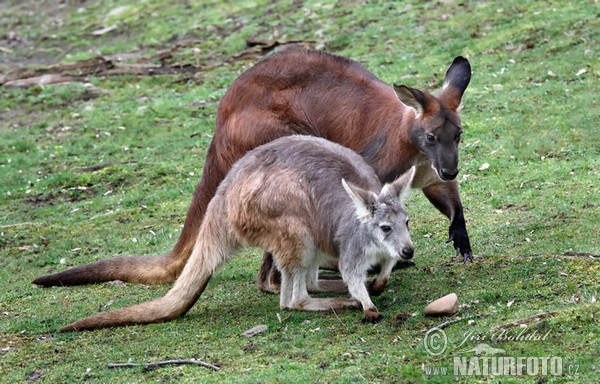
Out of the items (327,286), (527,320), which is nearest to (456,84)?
(327,286)

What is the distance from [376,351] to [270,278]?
5.92 feet

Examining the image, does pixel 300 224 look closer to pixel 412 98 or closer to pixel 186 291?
pixel 186 291

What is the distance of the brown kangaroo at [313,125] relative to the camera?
688 cm

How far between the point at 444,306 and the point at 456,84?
2071 mm

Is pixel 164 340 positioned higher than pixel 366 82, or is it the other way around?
pixel 366 82

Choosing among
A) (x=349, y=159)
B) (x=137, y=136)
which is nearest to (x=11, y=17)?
(x=137, y=136)

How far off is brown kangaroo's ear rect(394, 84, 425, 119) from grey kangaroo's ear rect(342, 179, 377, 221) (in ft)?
3.44

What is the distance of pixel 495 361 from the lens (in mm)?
4922

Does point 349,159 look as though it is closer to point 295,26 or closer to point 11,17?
point 295,26

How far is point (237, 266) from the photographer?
7863mm

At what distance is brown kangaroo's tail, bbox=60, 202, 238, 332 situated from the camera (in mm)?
6320

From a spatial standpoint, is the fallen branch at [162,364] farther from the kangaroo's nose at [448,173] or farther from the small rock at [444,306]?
the kangaroo's nose at [448,173]

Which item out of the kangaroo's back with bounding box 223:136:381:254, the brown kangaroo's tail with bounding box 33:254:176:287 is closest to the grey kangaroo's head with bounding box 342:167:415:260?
the kangaroo's back with bounding box 223:136:381:254

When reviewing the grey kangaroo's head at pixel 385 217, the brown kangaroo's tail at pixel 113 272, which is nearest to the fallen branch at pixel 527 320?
the grey kangaroo's head at pixel 385 217
